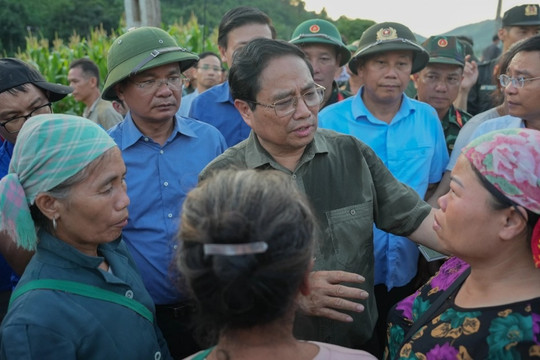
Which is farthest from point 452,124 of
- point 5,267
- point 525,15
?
point 5,267

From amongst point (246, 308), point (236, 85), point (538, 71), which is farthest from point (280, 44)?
point (538, 71)

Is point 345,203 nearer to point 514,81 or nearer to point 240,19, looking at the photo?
point 514,81

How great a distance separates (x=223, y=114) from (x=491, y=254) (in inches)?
93.6

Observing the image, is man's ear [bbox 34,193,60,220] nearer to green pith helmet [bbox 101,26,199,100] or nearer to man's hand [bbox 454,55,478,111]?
green pith helmet [bbox 101,26,199,100]

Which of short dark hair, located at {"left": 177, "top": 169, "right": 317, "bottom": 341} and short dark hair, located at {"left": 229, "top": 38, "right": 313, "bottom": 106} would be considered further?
short dark hair, located at {"left": 229, "top": 38, "right": 313, "bottom": 106}

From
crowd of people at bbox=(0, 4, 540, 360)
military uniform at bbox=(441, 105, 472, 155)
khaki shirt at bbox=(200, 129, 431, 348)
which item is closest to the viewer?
crowd of people at bbox=(0, 4, 540, 360)

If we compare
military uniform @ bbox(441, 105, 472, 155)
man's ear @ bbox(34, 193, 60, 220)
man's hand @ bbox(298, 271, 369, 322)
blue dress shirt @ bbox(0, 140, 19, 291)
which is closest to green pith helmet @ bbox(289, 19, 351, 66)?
military uniform @ bbox(441, 105, 472, 155)

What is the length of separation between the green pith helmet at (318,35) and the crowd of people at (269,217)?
44 cm

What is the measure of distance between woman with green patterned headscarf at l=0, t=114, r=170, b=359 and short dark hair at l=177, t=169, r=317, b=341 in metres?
0.56

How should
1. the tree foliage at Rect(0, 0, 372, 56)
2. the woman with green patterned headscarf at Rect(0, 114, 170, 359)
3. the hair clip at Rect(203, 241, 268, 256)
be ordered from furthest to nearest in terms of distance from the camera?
the tree foliage at Rect(0, 0, 372, 56)
the woman with green patterned headscarf at Rect(0, 114, 170, 359)
the hair clip at Rect(203, 241, 268, 256)

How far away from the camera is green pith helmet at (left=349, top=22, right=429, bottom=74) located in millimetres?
3115

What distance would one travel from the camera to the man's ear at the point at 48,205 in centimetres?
170

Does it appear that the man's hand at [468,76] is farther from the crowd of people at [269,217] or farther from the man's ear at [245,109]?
the man's ear at [245,109]

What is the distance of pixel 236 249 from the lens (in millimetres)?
1146
